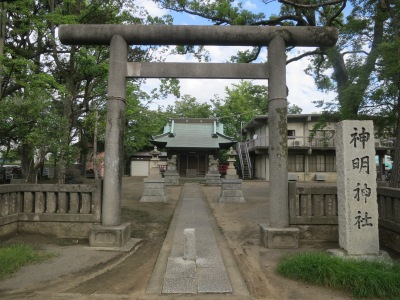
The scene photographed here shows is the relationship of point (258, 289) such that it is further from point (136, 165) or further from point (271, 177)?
point (136, 165)

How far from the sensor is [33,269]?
206 inches

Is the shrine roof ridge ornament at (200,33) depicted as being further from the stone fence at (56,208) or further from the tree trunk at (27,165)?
the tree trunk at (27,165)

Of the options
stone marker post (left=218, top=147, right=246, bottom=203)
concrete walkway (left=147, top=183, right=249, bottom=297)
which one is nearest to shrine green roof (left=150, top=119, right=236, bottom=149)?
stone marker post (left=218, top=147, right=246, bottom=203)

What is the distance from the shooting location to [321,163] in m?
32.2

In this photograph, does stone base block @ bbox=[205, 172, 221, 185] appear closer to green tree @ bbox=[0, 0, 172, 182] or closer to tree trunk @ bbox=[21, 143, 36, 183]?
green tree @ bbox=[0, 0, 172, 182]

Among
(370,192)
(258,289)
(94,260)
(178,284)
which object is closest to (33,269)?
(94,260)

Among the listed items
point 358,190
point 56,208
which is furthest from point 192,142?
point 358,190

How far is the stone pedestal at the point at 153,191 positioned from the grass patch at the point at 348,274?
10371 millimetres

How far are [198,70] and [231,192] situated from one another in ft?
31.1

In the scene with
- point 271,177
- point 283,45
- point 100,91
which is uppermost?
point 100,91

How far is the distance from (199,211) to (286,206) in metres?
5.31

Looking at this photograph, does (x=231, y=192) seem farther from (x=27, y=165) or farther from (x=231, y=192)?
(x=27, y=165)

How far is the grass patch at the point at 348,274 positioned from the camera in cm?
431

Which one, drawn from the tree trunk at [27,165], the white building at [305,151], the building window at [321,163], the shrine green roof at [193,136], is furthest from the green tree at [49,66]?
the building window at [321,163]
